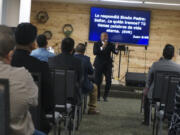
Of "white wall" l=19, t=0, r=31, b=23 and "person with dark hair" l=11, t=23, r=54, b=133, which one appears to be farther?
"white wall" l=19, t=0, r=31, b=23

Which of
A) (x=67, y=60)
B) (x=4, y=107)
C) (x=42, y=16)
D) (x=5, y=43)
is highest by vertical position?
(x=42, y=16)

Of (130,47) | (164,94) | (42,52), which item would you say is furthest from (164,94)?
(130,47)

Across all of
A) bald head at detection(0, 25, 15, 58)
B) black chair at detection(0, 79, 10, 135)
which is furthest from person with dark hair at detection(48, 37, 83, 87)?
black chair at detection(0, 79, 10, 135)

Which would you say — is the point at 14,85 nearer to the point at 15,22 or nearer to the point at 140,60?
the point at 15,22

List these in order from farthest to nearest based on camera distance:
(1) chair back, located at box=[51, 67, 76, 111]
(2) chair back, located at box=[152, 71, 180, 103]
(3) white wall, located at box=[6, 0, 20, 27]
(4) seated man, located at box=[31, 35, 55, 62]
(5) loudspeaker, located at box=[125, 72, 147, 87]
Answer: (5) loudspeaker, located at box=[125, 72, 147, 87] < (3) white wall, located at box=[6, 0, 20, 27] < (4) seated man, located at box=[31, 35, 55, 62] < (2) chair back, located at box=[152, 71, 180, 103] < (1) chair back, located at box=[51, 67, 76, 111]

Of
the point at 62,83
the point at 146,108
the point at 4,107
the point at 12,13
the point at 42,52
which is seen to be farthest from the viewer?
the point at 12,13

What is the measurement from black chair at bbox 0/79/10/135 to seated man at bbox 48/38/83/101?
219 cm

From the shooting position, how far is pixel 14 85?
4.63ft

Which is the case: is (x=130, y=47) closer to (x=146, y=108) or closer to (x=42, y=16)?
(x=42, y=16)

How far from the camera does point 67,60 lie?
11.8 ft

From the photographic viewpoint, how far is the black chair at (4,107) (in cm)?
130

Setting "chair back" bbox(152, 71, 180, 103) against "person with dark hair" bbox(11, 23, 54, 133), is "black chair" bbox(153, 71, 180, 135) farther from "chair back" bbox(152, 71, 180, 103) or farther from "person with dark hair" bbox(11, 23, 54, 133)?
"person with dark hair" bbox(11, 23, 54, 133)

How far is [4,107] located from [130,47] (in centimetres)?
913

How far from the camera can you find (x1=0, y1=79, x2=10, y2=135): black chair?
A: 1296 millimetres
